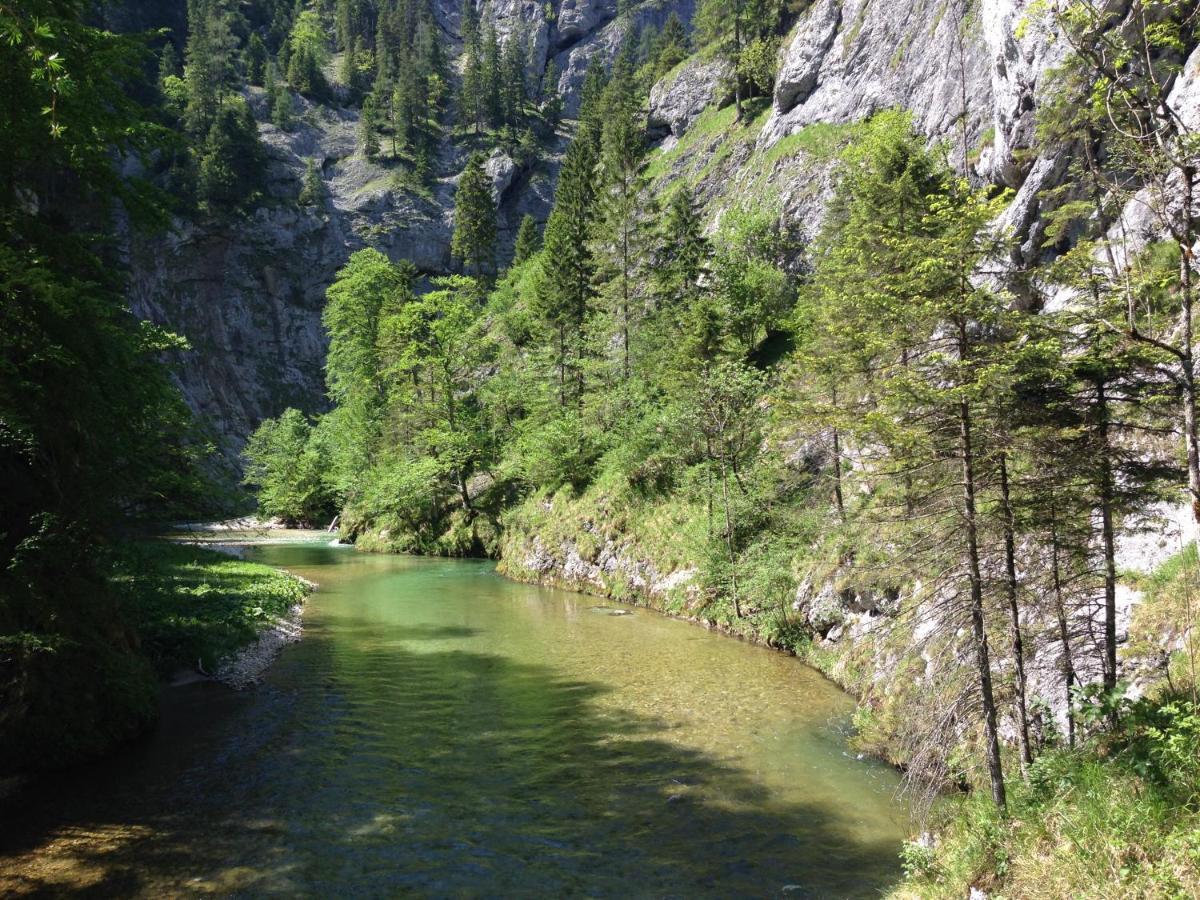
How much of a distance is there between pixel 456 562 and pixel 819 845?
27.8 metres

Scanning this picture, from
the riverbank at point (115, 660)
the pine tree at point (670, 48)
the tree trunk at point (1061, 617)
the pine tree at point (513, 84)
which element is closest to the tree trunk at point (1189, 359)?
the tree trunk at point (1061, 617)

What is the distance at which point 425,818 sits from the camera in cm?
862

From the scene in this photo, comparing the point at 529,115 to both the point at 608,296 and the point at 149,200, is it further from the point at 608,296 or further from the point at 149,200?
the point at 149,200

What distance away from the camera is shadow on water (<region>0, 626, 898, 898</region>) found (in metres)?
7.27

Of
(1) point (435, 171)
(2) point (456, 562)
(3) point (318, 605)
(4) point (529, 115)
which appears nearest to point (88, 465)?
(3) point (318, 605)

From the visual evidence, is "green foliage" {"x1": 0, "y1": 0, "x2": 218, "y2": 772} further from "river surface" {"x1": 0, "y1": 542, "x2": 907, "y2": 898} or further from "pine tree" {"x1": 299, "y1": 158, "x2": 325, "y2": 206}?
"pine tree" {"x1": 299, "y1": 158, "x2": 325, "y2": 206}

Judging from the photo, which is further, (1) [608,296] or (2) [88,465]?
(1) [608,296]

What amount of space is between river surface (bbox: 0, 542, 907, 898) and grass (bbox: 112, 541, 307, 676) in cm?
127

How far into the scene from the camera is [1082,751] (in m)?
6.62

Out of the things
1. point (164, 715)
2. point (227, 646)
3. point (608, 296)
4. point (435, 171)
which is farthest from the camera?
point (435, 171)

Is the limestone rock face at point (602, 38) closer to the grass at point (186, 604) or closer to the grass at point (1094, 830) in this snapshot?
the grass at point (186, 604)

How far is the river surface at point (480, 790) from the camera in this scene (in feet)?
24.2

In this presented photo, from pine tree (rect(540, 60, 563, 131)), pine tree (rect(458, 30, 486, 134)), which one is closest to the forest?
pine tree (rect(458, 30, 486, 134))

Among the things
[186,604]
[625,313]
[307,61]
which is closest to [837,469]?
[625,313]
